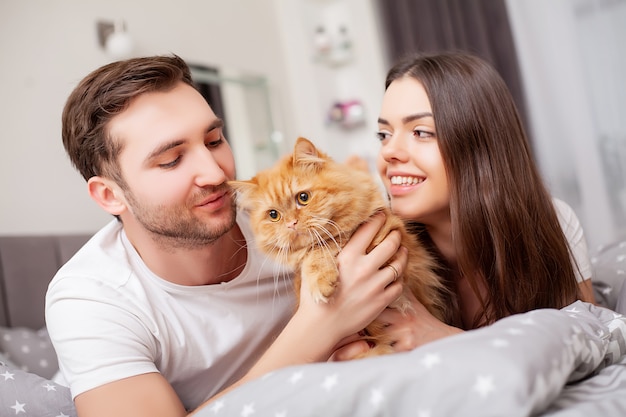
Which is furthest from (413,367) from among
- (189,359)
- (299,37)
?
(299,37)

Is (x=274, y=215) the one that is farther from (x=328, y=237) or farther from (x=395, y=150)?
(x=395, y=150)

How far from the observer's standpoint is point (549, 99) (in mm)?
3725

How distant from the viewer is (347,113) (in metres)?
4.43

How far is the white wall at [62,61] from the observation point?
8.66ft

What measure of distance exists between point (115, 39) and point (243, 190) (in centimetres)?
193

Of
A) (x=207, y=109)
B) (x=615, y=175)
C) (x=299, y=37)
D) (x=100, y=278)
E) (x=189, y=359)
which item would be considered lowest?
(x=615, y=175)

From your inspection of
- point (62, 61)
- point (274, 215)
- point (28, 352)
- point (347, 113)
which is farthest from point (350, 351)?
point (347, 113)

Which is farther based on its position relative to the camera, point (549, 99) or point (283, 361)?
point (549, 99)

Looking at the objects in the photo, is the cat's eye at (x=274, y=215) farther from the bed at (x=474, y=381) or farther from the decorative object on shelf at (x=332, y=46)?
the decorative object on shelf at (x=332, y=46)

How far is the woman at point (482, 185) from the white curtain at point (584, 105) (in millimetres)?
2140

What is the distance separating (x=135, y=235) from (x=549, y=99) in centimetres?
314

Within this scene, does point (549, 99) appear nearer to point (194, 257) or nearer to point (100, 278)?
point (194, 257)

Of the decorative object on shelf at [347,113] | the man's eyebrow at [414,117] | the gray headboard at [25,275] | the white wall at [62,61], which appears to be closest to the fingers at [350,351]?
the man's eyebrow at [414,117]

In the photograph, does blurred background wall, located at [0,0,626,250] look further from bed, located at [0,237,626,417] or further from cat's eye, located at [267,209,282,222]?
bed, located at [0,237,626,417]
